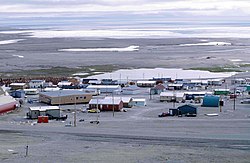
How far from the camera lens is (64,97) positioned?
26.5 meters

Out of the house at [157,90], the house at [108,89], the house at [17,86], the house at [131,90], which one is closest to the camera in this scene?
the house at [131,90]

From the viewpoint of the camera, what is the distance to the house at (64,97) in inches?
1036

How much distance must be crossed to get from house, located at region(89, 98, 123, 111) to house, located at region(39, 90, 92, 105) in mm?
2112

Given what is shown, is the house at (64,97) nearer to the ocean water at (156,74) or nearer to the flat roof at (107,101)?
the flat roof at (107,101)

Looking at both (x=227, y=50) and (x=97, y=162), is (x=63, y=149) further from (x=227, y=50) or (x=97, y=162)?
(x=227, y=50)

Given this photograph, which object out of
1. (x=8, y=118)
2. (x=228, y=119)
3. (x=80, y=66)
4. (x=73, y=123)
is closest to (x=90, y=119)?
(x=73, y=123)

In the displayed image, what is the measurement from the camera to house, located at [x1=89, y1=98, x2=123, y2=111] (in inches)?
949

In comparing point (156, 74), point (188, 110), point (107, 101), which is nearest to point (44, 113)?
point (107, 101)

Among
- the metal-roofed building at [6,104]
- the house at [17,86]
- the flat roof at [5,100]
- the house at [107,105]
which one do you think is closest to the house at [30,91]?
the house at [17,86]

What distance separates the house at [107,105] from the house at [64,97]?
2112 mm

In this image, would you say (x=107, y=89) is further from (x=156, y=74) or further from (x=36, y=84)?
(x=156, y=74)

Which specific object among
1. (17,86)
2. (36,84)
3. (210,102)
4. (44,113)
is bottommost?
(44,113)

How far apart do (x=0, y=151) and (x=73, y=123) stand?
5478 millimetres

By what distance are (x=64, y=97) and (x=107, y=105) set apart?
3265 millimetres
